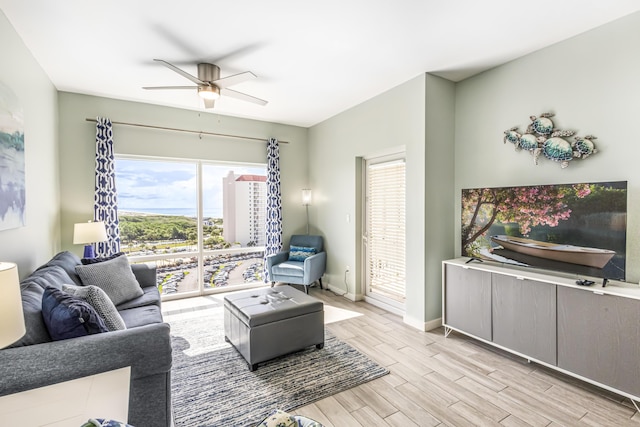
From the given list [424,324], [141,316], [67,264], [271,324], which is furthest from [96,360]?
[424,324]

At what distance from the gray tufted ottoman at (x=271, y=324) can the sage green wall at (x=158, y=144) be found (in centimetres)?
250

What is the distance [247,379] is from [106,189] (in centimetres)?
311

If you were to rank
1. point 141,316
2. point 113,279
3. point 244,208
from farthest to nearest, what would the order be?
point 244,208
point 113,279
point 141,316

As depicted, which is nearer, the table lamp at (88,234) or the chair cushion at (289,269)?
the table lamp at (88,234)

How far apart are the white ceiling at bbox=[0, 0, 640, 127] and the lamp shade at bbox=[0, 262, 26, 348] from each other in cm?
197

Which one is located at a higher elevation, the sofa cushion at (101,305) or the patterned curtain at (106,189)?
the patterned curtain at (106,189)

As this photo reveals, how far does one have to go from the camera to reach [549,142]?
8.73 ft

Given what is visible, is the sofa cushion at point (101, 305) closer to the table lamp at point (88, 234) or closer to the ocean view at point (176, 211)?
the table lamp at point (88, 234)

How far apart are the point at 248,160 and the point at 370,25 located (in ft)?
10.2

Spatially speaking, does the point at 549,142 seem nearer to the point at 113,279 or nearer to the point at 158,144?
the point at 113,279

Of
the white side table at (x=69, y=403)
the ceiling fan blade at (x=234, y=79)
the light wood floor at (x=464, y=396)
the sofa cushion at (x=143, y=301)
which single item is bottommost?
the light wood floor at (x=464, y=396)

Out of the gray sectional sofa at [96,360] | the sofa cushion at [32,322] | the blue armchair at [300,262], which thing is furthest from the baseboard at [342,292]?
the sofa cushion at [32,322]

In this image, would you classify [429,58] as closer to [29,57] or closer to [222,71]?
[222,71]

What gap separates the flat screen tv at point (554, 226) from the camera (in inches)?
89.6
